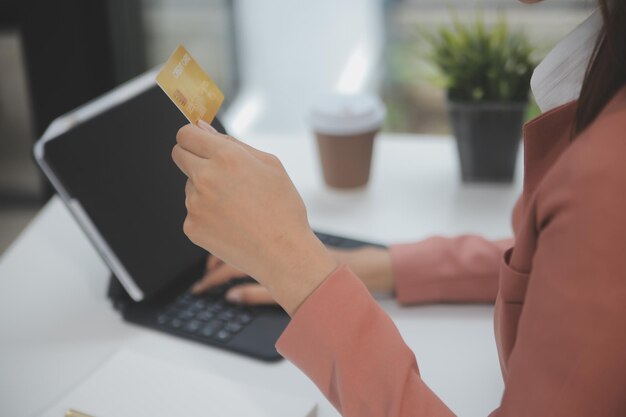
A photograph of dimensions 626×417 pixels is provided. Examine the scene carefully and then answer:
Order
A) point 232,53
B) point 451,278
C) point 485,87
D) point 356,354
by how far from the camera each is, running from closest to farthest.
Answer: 1. point 356,354
2. point 451,278
3. point 485,87
4. point 232,53

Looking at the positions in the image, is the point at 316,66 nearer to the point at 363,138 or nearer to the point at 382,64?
the point at 382,64

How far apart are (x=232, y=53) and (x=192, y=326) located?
175 centimetres

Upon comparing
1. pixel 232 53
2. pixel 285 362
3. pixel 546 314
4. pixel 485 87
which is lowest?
pixel 232 53

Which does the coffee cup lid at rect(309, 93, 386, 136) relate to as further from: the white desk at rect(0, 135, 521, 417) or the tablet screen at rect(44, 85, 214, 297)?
the tablet screen at rect(44, 85, 214, 297)

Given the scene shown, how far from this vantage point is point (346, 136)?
1.25 meters

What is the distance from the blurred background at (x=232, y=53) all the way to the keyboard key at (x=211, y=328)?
1149mm

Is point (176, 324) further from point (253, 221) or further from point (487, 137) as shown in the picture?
point (487, 137)

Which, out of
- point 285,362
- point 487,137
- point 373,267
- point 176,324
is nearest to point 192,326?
point 176,324

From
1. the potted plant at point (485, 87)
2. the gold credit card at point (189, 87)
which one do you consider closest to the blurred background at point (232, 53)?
the potted plant at point (485, 87)

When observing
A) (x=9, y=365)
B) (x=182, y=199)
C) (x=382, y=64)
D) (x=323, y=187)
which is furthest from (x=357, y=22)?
(x=9, y=365)

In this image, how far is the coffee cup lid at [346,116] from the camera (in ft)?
4.09

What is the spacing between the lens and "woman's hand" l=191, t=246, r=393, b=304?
94 cm

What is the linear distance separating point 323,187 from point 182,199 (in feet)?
1.20

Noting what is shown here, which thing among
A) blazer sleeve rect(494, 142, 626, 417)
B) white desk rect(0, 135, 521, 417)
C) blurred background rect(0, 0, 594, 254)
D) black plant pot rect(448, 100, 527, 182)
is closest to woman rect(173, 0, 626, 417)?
blazer sleeve rect(494, 142, 626, 417)
